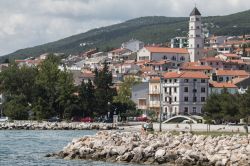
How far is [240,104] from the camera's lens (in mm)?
70500

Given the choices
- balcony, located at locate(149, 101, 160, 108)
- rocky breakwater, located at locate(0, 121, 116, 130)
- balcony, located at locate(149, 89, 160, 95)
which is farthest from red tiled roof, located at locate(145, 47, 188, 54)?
rocky breakwater, located at locate(0, 121, 116, 130)

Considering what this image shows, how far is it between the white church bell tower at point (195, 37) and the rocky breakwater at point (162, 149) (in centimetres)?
10477

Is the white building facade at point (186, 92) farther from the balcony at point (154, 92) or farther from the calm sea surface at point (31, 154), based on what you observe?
the calm sea surface at point (31, 154)

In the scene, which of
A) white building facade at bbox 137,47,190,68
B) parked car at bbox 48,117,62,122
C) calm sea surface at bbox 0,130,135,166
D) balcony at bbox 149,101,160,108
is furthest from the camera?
white building facade at bbox 137,47,190,68

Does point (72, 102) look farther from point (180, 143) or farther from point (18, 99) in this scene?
point (180, 143)

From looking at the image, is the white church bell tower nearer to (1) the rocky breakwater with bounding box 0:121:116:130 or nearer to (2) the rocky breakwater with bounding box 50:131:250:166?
(1) the rocky breakwater with bounding box 0:121:116:130

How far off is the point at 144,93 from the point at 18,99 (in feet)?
73.3

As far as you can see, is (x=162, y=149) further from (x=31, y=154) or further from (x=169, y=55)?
(x=169, y=55)

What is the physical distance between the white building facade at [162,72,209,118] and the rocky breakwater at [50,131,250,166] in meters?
61.9

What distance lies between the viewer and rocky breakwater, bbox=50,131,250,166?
1462 inches

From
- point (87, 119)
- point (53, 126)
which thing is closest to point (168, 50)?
point (87, 119)

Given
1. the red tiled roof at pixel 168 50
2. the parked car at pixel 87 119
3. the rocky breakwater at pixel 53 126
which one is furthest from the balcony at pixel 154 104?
the red tiled roof at pixel 168 50

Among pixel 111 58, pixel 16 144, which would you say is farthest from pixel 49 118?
pixel 111 58

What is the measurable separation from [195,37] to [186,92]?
44.5 m
